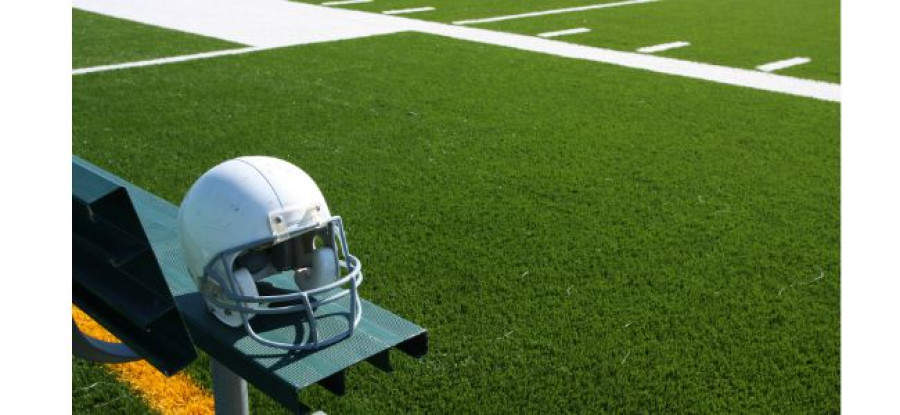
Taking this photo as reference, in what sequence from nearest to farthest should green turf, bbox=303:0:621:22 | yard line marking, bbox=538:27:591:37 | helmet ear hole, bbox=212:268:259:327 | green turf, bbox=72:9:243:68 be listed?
1. helmet ear hole, bbox=212:268:259:327
2. green turf, bbox=72:9:243:68
3. yard line marking, bbox=538:27:591:37
4. green turf, bbox=303:0:621:22

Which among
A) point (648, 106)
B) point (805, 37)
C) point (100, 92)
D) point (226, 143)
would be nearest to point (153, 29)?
point (100, 92)

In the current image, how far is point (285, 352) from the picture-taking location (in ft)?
6.72

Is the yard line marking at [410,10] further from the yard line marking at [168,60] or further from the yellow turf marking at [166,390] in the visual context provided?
the yellow turf marking at [166,390]

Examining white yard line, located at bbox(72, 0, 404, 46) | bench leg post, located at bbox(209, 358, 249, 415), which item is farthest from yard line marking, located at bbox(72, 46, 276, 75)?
bench leg post, located at bbox(209, 358, 249, 415)

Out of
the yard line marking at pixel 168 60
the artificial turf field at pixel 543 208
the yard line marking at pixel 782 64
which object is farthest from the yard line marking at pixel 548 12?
the yard line marking at pixel 782 64

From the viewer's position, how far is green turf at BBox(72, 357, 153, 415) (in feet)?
10.2

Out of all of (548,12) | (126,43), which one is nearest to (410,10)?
(548,12)

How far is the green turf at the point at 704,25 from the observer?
9359 mm

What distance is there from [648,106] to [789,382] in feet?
13.7

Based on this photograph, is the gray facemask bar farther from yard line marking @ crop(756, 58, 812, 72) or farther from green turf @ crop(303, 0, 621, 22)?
green turf @ crop(303, 0, 621, 22)

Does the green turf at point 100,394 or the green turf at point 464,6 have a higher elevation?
the green turf at point 464,6

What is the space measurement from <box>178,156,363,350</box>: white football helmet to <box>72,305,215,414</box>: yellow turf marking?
1.03m

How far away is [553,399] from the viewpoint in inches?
124

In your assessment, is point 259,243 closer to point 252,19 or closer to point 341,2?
point 252,19
